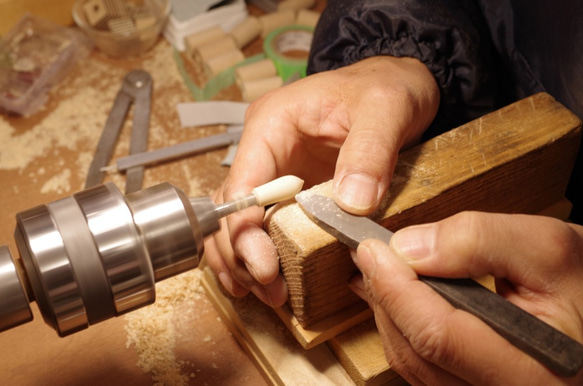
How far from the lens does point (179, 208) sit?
2.27 ft

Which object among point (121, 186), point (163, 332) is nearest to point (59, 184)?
point (121, 186)

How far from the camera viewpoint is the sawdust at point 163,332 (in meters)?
0.94

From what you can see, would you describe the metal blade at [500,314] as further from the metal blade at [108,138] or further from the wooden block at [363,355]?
the metal blade at [108,138]

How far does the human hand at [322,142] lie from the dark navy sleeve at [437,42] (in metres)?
0.06

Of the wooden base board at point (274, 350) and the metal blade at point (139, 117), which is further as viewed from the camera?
the metal blade at point (139, 117)

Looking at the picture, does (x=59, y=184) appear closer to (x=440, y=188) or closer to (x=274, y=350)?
(x=274, y=350)

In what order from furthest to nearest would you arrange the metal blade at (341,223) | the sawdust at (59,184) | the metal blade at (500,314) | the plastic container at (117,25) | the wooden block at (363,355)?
the plastic container at (117,25)
the sawdust at (59,184)
the wooden block at (363,355)
the metal blade at (341,223)
the metal blade at (500,314)

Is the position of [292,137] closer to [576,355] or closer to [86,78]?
[576,355]

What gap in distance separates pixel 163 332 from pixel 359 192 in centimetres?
53

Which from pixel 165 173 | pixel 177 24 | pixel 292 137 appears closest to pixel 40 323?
pixel 165 173

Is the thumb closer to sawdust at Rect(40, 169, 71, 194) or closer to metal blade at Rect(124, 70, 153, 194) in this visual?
metal blade at Rect(124, 70, 153, 194)

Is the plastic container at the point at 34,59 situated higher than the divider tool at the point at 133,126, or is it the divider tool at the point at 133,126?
the plastic container at the point at 34,59

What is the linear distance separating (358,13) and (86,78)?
0.96m

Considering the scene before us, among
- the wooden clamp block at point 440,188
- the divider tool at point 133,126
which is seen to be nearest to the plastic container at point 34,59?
the divider tool at point 133,126
